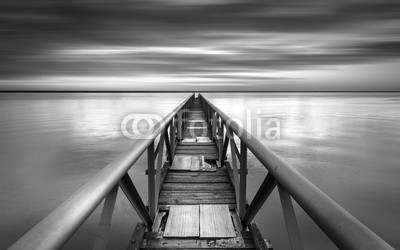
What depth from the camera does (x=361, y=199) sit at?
8.77 meters

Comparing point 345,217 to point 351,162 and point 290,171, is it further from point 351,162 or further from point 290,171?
point 351,162

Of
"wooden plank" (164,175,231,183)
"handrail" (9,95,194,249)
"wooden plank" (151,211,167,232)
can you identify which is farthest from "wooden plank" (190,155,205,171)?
"handrail" (9,95,194,249)

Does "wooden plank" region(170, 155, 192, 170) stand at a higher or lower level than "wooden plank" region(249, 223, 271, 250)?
lower

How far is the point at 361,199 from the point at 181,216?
7.87m

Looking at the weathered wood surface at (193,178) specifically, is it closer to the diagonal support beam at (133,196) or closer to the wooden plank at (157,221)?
the wooden plank at (157,221)

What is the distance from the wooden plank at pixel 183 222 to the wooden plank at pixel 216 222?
0.07m

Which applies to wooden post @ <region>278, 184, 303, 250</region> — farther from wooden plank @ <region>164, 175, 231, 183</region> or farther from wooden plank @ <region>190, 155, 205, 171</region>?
wooden plank @ <region>190, 155, 205, 171</region>

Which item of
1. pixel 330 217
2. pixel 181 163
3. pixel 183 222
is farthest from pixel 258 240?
pixel 181 163

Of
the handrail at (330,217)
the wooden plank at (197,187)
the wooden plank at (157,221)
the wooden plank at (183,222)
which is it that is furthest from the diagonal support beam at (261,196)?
the wooden plank at (197,187)

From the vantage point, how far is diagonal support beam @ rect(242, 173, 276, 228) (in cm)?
206

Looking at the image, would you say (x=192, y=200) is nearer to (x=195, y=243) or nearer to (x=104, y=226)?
(x=195, y=243)

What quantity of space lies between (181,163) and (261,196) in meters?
3.47

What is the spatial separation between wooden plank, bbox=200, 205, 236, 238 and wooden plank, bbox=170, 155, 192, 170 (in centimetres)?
187

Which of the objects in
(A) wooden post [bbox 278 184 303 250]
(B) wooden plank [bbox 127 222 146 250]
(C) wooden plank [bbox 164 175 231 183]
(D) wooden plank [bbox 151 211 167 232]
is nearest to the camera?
(A) wooden post [bbox 278 184 303 250]
